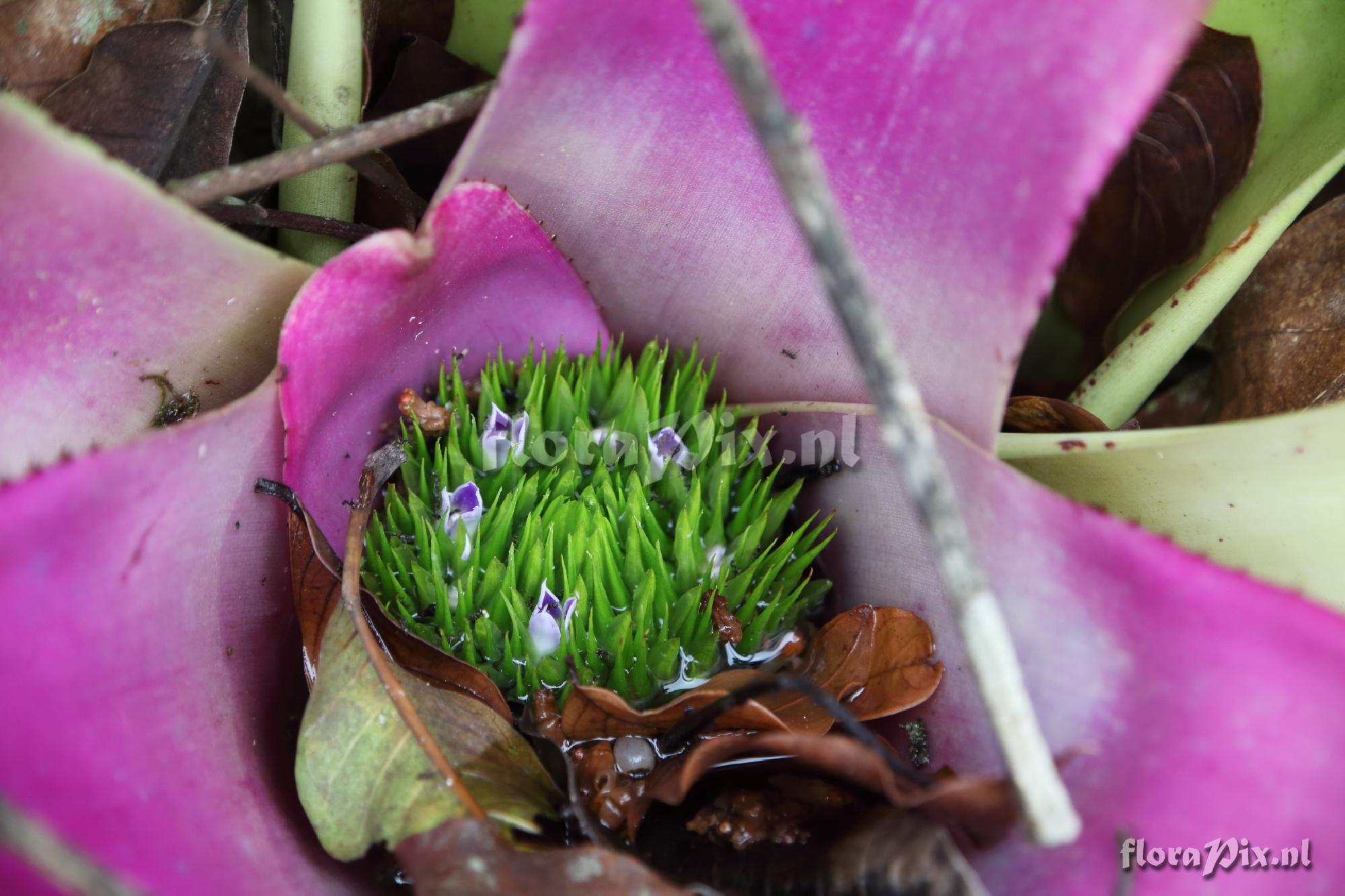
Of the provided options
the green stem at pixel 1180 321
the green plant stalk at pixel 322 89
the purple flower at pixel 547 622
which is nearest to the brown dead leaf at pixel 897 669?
the purple flower at pixel 547 622

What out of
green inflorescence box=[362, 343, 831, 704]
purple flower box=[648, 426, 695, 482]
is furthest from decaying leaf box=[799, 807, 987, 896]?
purple flower box=[648, 426, 695, 482]


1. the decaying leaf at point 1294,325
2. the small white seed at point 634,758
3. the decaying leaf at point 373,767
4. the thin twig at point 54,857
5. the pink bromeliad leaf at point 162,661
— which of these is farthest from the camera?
the decaying leaf at point 1294,325

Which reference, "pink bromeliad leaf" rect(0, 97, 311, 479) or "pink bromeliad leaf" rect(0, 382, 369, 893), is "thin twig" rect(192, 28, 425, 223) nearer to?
"pink bromeliad leaf" rect(0, 97, 311, 479)

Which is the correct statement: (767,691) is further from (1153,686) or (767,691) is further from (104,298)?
(104,298)

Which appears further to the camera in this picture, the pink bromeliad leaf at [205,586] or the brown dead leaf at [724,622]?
the brown dead leaf at [724,622]

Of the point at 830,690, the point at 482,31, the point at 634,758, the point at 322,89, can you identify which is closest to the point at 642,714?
the point at 634,758

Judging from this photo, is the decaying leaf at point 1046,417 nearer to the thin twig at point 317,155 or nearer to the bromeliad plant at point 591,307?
the bromeliad plant at point 591,307
